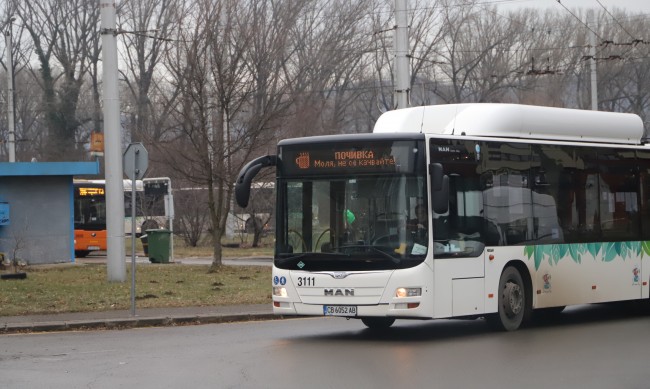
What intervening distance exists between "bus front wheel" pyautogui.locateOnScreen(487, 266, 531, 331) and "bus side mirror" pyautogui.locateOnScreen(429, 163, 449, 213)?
6.25ft

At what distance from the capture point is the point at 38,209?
33.2 meters

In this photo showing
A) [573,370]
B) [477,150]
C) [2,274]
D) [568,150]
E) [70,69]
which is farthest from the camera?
[70,69]

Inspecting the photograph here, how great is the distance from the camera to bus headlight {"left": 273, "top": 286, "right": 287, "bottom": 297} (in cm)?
1498

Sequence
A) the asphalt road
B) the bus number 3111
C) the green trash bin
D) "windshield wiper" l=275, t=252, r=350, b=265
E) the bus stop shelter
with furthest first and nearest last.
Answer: the green trash bin, the bus stop shelter, the bus number 3111, "windshield wiper" l=275, t=252, r=350, b=265, the asphalt road

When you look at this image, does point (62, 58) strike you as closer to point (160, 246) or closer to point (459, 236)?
point (160, 246)

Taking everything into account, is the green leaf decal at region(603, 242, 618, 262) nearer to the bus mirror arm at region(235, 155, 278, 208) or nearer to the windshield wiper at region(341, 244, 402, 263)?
the windshield wiper at region(341, 244, 402, 263)

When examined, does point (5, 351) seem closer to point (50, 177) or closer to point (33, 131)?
point (50, 177)

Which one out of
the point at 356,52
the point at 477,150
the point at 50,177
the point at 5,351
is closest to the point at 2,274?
the point at 50,177

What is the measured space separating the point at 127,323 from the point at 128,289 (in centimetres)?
549

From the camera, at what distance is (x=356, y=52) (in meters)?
59.0

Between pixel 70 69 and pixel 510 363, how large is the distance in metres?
56.5

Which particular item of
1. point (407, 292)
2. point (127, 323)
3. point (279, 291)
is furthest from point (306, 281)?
point (127, 323)

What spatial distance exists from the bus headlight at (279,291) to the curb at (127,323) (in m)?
3.51

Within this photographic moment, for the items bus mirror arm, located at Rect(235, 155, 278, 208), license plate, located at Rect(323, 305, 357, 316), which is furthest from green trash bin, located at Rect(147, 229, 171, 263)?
license plate, located at Rect(323, 305, 357, 316)
